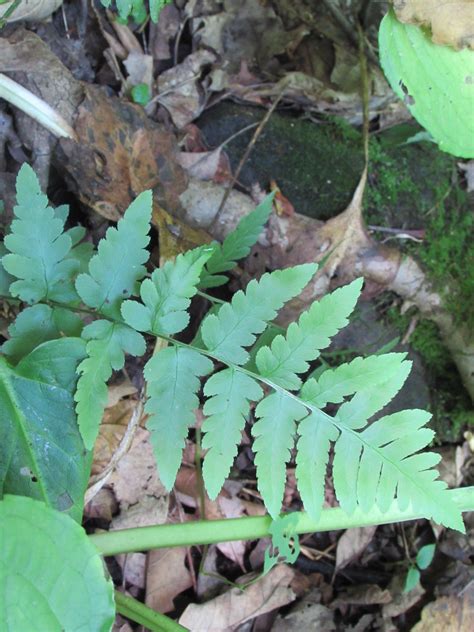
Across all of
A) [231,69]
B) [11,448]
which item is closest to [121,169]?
[231,69]

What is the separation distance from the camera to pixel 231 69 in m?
2.89

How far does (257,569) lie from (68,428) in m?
1.26

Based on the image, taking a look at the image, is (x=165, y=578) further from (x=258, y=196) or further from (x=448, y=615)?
(x=258, y=196)

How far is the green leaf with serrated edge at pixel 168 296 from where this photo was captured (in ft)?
5.62

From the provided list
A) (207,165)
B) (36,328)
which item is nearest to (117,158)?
(207,165)

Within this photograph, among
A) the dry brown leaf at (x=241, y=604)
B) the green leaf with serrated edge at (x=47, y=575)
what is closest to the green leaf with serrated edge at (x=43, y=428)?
the green leaf with serrated edge at (x=47, y=575)

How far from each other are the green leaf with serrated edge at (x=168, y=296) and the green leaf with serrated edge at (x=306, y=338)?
0.26m

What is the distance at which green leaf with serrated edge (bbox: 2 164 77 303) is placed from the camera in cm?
170

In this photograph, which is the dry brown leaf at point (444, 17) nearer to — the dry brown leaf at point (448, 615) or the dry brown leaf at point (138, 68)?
the dry brown leaf at point (138, 68)

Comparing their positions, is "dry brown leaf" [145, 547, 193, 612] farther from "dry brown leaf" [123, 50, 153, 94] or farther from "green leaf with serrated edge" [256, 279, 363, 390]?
"dry brown leaf" [123, 50, 153, 94]

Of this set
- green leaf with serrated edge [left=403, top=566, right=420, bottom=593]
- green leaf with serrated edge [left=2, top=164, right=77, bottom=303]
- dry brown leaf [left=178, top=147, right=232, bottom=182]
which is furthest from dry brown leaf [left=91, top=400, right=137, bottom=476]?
green leaf with serrated edge [left=403, top=566, right=420, bottom=593]

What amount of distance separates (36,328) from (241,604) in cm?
147

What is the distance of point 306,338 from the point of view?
5.76 ft

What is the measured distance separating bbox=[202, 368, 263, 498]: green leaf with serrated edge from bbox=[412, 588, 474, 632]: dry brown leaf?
1.56 m
